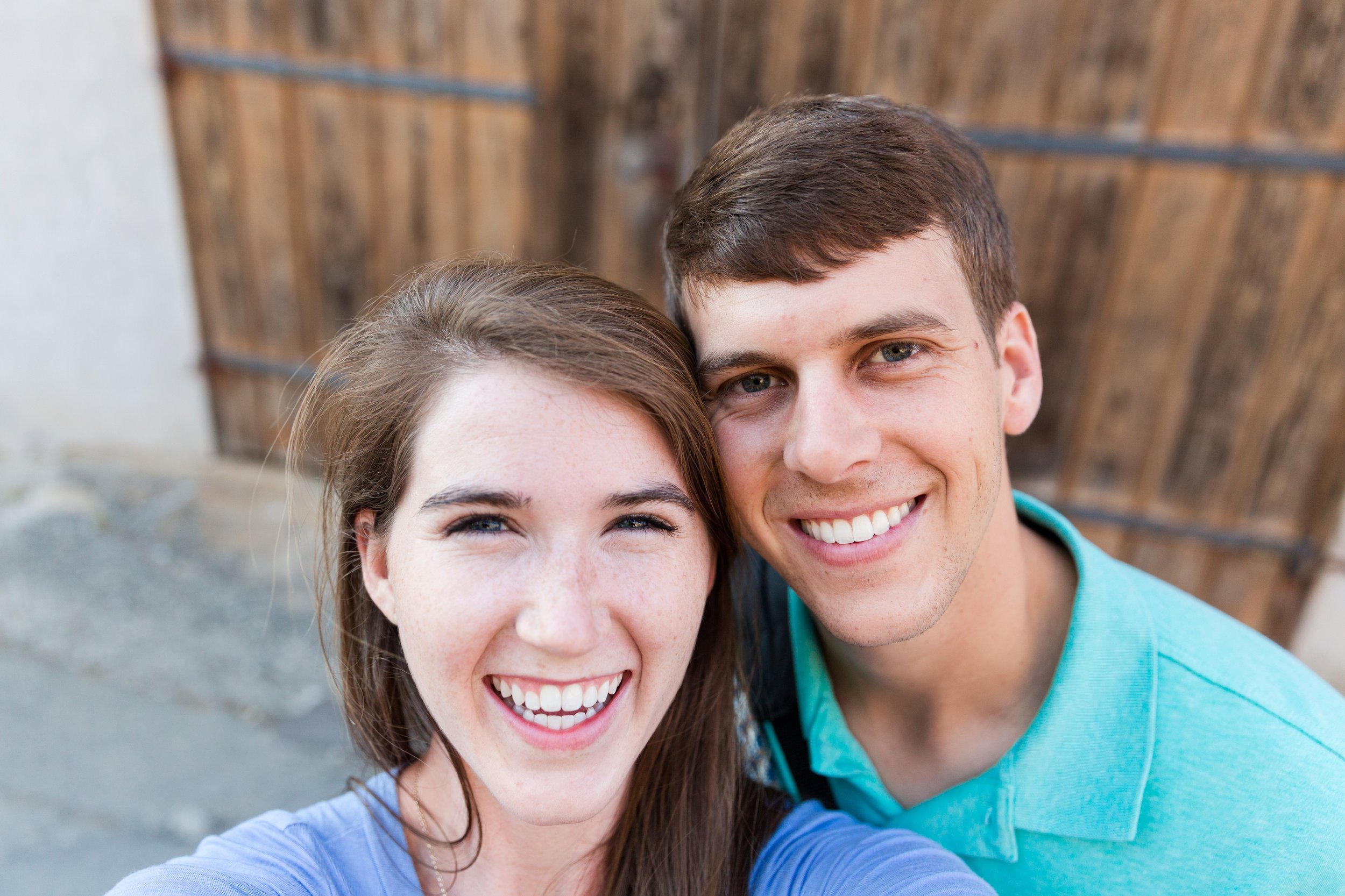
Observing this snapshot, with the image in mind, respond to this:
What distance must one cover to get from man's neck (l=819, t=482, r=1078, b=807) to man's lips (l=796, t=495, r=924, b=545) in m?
0.21

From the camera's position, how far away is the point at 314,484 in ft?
13.3

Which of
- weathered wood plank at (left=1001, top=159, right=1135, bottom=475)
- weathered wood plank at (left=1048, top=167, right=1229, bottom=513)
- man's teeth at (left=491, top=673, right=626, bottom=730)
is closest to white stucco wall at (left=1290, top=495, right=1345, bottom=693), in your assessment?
weathered wood plank at (left=1048, top=167, right=1229, bottom=513)

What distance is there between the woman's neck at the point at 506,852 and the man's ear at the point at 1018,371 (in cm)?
96

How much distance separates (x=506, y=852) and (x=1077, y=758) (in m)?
0.92

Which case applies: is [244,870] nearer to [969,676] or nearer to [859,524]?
[859,524]

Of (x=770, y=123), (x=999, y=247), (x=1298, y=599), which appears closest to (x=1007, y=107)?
(x=999, y=247)

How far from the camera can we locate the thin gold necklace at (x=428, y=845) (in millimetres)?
1537

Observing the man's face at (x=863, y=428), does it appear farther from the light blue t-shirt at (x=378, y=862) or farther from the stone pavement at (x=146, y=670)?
the stone pavement at (x=146, y=670)

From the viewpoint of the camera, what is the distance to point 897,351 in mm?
1500

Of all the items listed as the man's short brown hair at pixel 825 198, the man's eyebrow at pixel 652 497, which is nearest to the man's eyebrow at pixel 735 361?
the man's short brown hair at pixel 825 198

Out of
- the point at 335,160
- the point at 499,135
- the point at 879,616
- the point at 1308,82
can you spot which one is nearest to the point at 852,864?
the point at 879,616

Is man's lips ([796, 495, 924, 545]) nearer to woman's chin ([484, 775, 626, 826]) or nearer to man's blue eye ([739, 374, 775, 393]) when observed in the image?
man's blue eye ([739, 374, 775, 393])

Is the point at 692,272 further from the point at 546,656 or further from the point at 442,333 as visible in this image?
the point at 546,656

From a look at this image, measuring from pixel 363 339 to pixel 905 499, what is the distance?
3.01 feet
